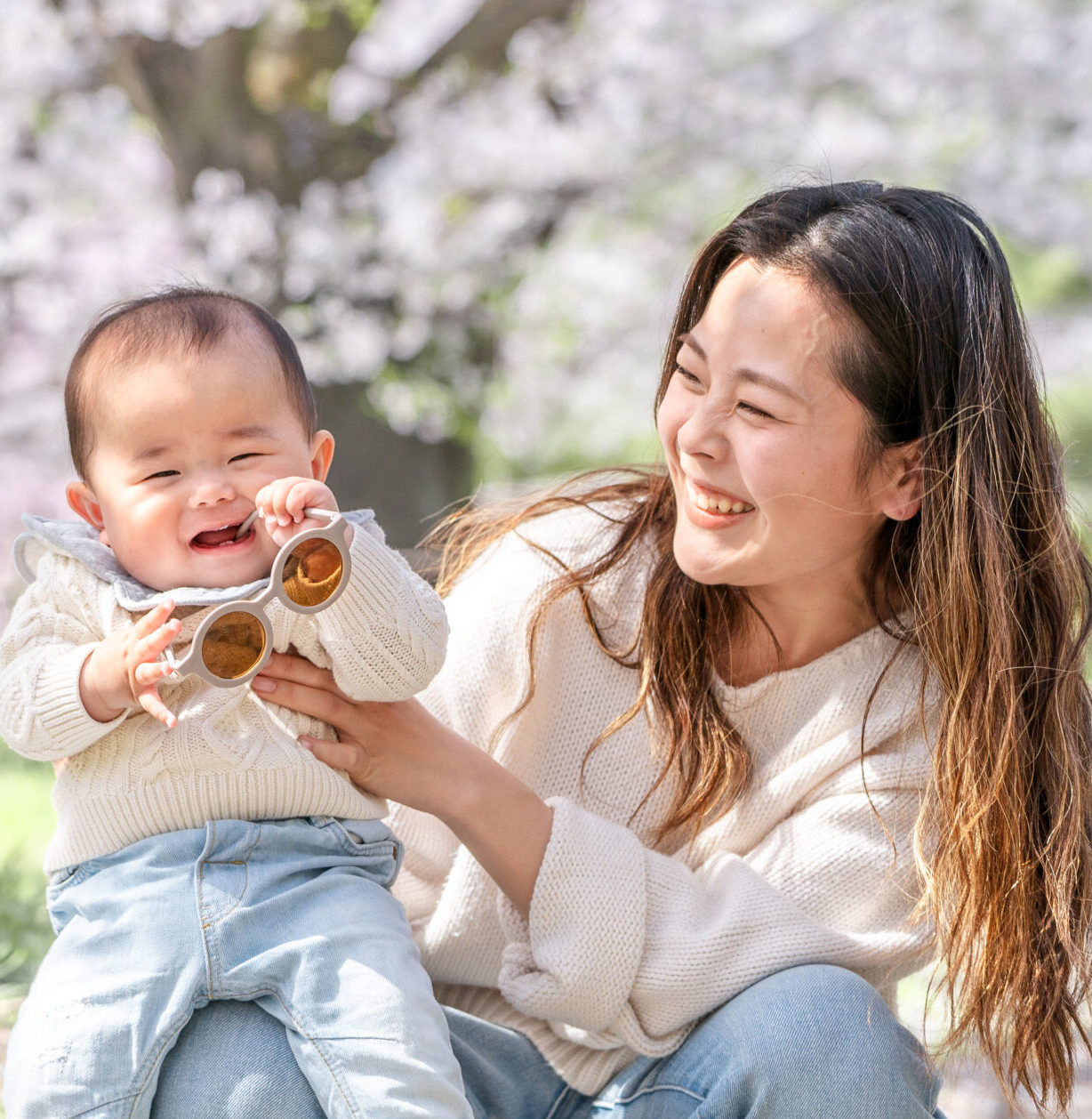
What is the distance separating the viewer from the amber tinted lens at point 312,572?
4.97 ft

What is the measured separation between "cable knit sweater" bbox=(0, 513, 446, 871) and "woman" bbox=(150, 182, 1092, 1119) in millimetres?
52

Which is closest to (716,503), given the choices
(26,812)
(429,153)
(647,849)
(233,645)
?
(647,849)

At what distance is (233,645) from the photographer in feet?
4.90

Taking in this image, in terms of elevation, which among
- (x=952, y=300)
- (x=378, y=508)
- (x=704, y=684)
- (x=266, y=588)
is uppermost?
(x=952, y=300)

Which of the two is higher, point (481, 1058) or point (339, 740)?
point (339, 740)

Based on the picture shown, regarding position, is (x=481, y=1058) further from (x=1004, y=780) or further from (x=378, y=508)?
(x=378, y=508)

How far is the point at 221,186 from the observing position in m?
6.07

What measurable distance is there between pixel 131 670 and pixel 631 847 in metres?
0.74

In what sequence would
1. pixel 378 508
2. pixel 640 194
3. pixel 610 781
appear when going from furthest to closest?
pixel 640 194
pixel 378 508
pixel 610 781

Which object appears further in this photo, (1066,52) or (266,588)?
(1066,52)

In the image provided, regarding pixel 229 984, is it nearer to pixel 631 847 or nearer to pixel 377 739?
pixel 377 739

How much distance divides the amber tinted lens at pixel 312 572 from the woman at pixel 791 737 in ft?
0.51

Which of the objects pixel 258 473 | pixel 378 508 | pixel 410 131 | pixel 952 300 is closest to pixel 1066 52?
pixel 410 131

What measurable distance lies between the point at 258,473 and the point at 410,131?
16.8 feet
